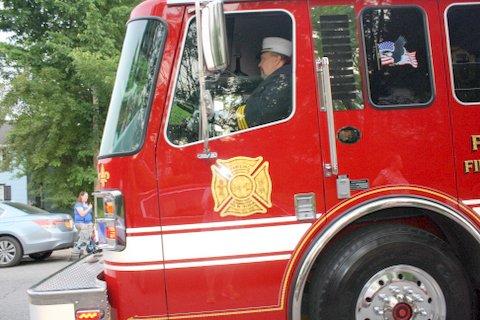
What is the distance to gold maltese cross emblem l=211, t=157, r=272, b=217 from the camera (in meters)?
3.69

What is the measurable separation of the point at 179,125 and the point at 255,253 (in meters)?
0.96

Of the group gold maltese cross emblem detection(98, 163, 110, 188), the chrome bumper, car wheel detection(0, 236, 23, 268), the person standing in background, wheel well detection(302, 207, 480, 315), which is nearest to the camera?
the chrome bumper

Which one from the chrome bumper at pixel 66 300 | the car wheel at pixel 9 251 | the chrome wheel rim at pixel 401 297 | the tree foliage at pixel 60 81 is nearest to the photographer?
the chrome bumper at pixel 66 300

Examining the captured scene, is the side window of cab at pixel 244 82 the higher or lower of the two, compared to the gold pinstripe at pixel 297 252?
higher

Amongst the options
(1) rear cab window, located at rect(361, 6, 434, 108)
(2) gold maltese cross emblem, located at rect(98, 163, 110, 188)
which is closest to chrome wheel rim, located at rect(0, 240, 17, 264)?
(2) gold maltese cross emblem, located at rect(98, 163, 110, 188)

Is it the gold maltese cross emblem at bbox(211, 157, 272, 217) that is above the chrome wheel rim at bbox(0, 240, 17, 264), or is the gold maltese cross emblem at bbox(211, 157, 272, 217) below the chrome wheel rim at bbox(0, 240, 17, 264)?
above

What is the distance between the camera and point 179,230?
365cm

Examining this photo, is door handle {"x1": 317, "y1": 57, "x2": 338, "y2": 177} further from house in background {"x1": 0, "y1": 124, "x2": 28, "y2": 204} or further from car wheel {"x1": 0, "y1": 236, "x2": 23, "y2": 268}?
house in background {"x1": 0, "y1": 124, "x2": 28, "y2": 204}

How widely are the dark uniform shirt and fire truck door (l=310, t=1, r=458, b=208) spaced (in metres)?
0.22

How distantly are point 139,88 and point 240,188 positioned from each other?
3.11 feet

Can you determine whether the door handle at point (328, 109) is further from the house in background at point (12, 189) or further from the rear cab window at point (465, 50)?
the house in background at point (12, 189)

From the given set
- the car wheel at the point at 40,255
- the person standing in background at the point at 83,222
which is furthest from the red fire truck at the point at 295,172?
the car wheel at the point at 40,255

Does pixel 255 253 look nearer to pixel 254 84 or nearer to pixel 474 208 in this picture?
pixel 254 84

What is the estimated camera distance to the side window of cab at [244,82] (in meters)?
3.77
